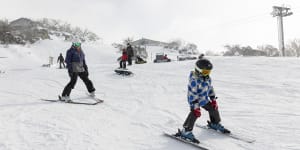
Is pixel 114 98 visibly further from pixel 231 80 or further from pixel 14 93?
pixel 231 80

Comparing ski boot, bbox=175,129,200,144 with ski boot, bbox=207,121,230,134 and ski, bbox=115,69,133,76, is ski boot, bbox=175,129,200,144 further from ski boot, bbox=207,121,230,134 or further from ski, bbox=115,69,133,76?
ski, bbox=115,69,133,76

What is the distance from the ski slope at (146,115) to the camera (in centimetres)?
447

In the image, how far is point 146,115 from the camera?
6.43 meters

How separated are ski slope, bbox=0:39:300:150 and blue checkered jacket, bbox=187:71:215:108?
65 cm

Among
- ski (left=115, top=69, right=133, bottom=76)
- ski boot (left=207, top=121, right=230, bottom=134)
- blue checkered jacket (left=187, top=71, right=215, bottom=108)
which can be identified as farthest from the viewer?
ski (left=115, top=69, right=133, bottom=76)

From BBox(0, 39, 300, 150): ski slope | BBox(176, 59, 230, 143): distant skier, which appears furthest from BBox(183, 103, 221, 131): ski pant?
BBox(0, 39, 300, 150): ski slope

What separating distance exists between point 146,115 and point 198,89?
2.13 meters

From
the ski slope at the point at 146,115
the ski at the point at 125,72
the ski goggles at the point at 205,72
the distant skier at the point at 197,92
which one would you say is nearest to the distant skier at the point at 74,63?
the ski slope at the point at 146,115

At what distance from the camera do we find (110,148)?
13.9 ft

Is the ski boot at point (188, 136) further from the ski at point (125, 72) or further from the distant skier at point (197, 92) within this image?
the ski at point (125, 72)

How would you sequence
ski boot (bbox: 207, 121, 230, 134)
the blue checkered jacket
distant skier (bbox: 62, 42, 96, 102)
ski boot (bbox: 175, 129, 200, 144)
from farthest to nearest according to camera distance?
distant skier (bbox: 62, 42, 96, 102) < ski boot (bbox: 207, 121, 230, 134) < the blue checkered jacket < ski boot (bbox: 175, 129, 200, 144)

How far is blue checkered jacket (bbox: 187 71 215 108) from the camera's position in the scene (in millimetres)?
4543

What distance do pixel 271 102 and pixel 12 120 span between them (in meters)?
6.18

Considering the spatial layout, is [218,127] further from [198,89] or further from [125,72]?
[125,72]
